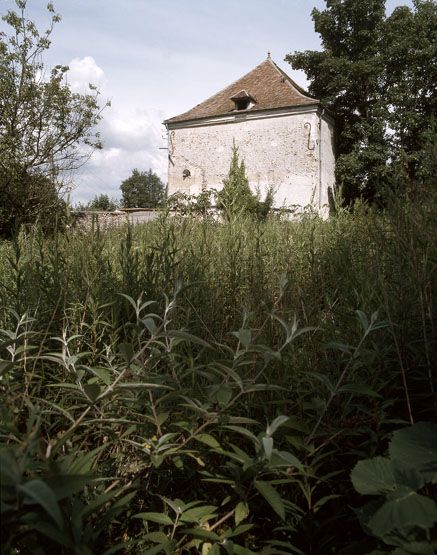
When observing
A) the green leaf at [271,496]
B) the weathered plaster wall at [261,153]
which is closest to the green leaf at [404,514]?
the green leaf at [271,496]

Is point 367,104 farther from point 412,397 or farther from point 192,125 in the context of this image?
point 412,397

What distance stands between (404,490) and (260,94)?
3056 centimetres

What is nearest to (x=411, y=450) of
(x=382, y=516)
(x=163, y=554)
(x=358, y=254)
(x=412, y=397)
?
(x=382, y=516)

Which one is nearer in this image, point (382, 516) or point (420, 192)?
point (382, 516)

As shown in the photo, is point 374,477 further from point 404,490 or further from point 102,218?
point 102,218

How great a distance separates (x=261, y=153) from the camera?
28.7m

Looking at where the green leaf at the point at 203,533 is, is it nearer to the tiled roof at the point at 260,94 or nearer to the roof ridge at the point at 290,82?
the tiled roof at the point at 260,94

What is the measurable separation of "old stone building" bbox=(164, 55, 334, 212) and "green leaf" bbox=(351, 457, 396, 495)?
25626 millimetres

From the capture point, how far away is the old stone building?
27.4 metres

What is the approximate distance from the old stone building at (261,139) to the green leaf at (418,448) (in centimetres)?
2549

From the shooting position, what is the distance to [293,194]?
27859 millimetres

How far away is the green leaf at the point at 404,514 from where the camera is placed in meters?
1.04

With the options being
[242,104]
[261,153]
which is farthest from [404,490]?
[242,104]

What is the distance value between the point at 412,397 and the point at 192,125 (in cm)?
2994
